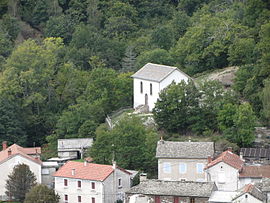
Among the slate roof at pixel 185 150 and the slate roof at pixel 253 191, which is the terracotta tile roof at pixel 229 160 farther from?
the slate roof at pixel 253 191

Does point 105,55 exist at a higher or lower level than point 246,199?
higher

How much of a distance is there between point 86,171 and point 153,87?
56.9 feet

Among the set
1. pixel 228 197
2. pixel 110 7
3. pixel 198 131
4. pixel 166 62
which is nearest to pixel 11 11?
pixel 110 7

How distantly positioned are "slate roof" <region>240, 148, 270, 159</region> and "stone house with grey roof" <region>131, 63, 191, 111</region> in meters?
13.4

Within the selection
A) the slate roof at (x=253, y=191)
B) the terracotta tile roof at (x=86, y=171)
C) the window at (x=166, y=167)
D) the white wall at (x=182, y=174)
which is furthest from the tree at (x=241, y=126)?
the slate roof at (x=253, y=191)

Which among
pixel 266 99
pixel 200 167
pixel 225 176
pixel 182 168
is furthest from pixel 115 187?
pixel 266 99

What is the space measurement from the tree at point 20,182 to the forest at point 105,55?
661 cm

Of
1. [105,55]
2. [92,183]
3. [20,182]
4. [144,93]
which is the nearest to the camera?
[92,183]

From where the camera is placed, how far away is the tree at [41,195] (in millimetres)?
78688

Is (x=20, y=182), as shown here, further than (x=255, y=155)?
No

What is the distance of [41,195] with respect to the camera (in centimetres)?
7875

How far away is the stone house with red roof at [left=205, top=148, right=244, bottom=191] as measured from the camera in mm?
77938

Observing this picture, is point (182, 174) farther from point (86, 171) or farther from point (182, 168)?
point (86, 171)

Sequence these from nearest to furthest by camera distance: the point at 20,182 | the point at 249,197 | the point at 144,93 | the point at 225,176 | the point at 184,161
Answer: the point at 249,197 → the point at 225,176 → the point at 184,161 → the point at 20,182 → the point at 144,93
